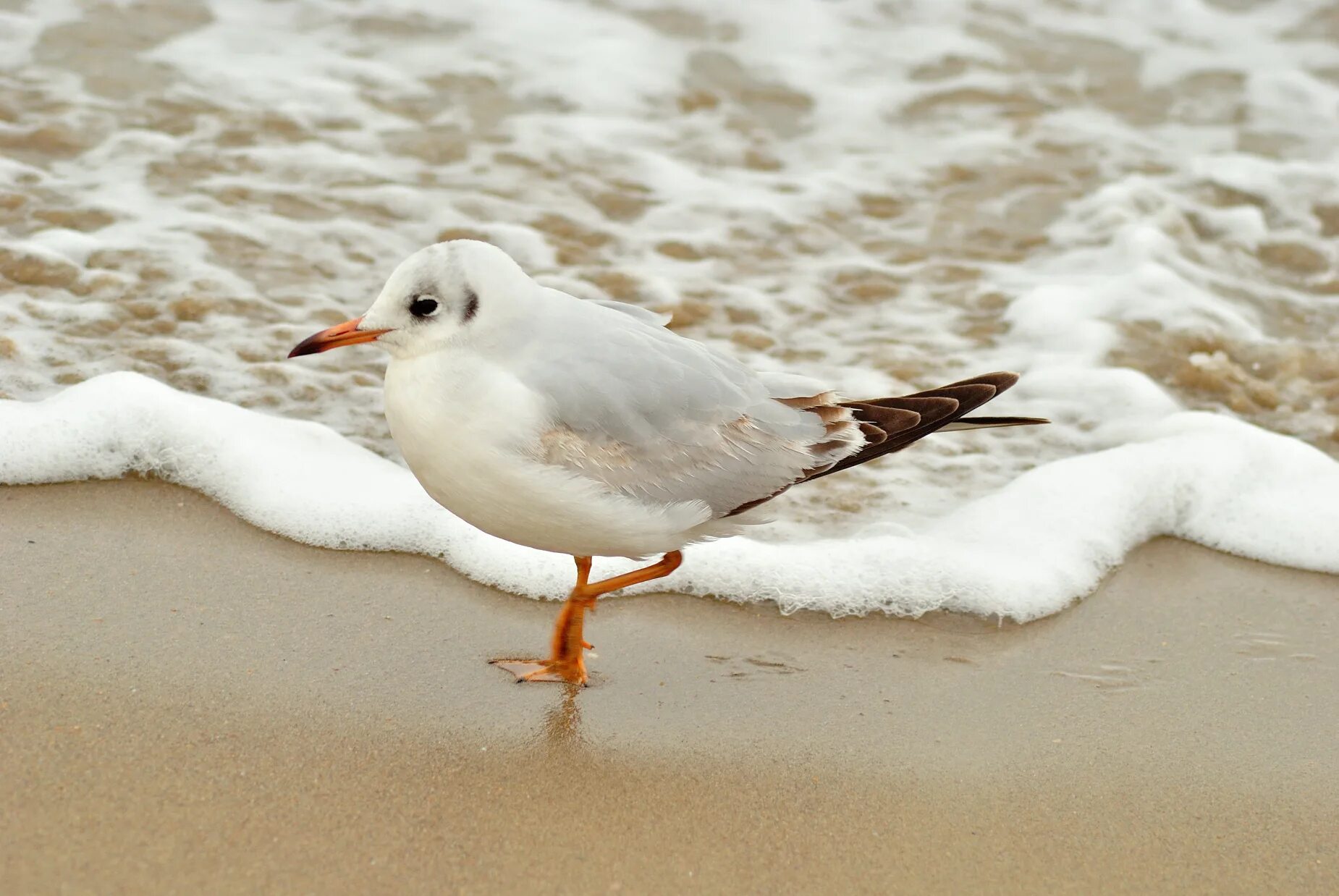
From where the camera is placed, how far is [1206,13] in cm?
861

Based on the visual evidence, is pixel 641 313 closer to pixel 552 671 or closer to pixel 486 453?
pixel 486 453

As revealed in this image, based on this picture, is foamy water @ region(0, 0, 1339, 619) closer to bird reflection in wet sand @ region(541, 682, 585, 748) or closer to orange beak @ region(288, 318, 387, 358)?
bird reflection in wet sand @ region(541, 682, 585, 748)

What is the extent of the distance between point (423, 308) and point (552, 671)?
0.90 m

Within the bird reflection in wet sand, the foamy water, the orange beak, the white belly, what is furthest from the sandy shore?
the orange beak

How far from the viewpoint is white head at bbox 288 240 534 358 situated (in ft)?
9.52

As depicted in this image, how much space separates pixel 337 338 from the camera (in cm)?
290

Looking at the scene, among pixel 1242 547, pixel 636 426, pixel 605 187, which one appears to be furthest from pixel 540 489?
pixel 605 187

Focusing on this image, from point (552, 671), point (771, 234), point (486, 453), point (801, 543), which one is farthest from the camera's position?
point (771, 234)

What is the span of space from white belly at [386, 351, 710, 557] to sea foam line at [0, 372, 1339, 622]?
73cm

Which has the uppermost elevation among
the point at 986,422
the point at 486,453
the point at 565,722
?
the point at 986,422

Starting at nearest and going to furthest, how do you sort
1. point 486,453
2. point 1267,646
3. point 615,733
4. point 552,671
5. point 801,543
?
point 486,453 → point 615,733 → point 552,671 → point 1267,646 → point 801,543

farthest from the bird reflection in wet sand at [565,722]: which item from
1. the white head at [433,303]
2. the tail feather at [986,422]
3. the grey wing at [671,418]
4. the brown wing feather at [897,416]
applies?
the tail feather at [986,422]

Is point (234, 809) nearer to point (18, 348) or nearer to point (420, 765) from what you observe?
point (420, 765)

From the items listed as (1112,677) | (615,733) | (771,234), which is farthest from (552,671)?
(771,234)
